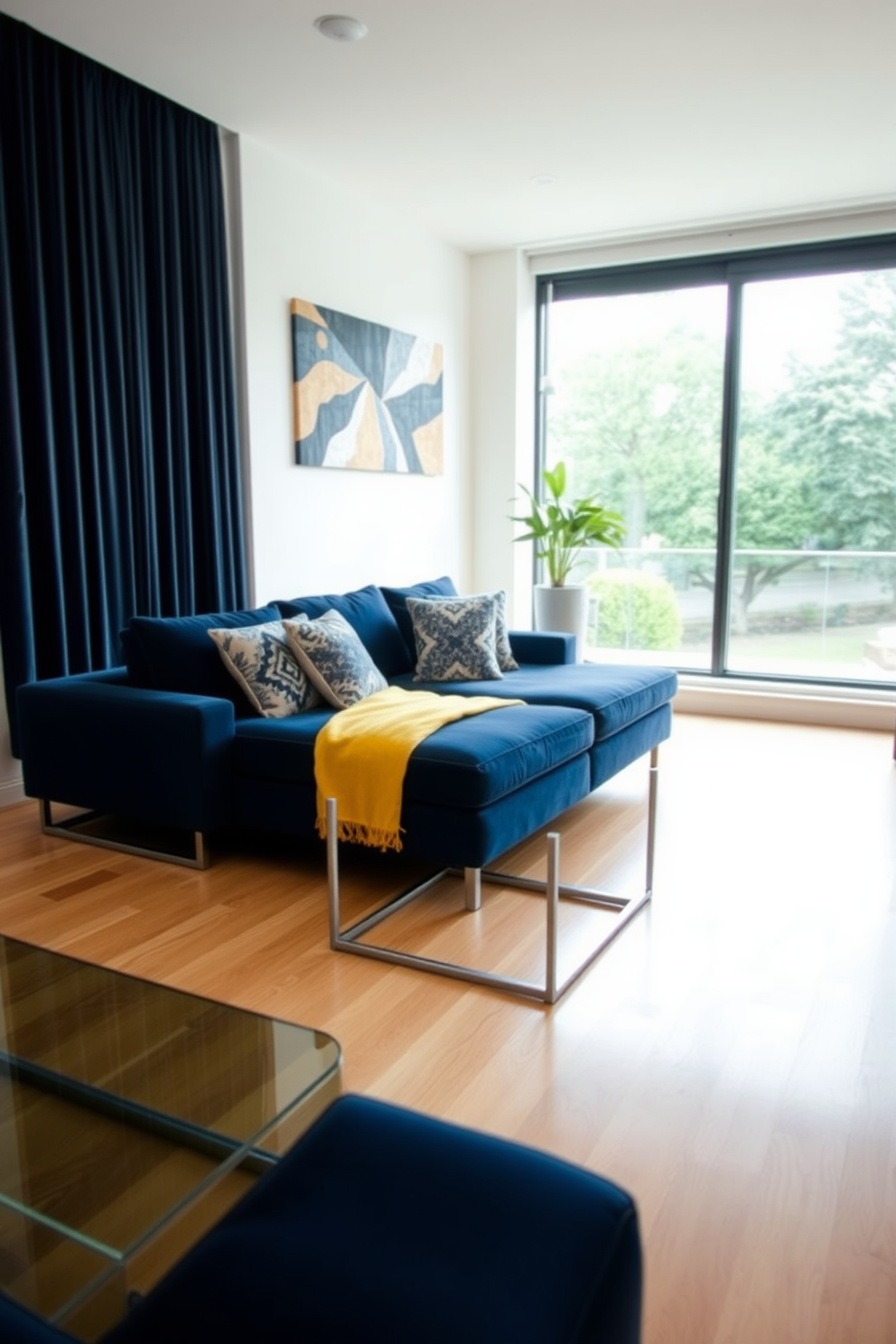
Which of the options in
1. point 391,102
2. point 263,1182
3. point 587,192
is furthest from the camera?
point 587,192

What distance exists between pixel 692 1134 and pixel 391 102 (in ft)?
12.2

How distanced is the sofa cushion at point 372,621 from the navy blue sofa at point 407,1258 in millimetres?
2909

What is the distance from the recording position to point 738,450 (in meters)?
5.64

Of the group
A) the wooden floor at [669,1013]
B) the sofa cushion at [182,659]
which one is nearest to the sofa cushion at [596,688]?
the wooden floor at [669,1013]

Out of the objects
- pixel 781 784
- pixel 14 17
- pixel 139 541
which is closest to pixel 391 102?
pixel 14 17

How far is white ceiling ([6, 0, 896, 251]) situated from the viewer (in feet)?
10.3

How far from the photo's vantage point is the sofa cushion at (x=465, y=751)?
2672mm

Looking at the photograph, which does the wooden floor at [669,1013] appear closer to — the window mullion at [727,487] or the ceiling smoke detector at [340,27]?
the window mullion at [727,487]

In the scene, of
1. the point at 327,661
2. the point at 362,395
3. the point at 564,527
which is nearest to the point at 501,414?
the point at 564,527

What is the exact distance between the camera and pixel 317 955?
8.20 feet

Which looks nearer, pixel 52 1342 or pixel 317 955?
pixel 52 1342

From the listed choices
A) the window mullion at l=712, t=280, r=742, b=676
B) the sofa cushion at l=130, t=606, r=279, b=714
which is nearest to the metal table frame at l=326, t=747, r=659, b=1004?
the sofa cushion at l=130, t=606, r=279, b=714

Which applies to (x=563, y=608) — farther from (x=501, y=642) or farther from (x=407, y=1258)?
(x=407, y=1258)

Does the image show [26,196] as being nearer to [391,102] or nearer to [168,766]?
[391,102]
